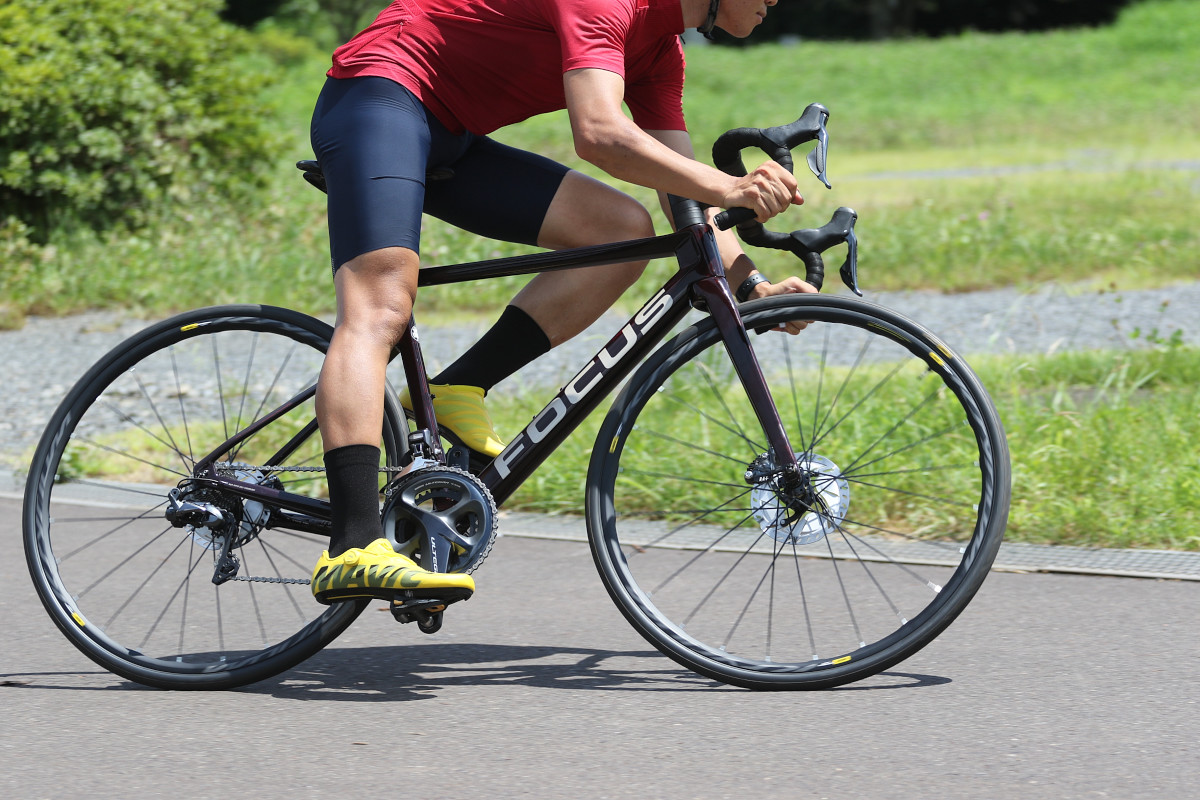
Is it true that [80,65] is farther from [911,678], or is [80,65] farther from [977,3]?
[977,3]

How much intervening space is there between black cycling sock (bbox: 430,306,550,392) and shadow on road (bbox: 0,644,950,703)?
65 centimetres

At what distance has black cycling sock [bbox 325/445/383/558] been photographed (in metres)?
3.31

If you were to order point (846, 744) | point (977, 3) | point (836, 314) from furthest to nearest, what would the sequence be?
point (977, 3) → point (836, 314) → point (846, 744)

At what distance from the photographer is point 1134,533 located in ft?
15.0

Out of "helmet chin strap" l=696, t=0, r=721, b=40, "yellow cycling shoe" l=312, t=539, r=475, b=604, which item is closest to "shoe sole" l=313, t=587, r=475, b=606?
"yellow cycling shoe" l=312, t=539, r=475, b=604

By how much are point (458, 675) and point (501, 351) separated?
77 centimetres

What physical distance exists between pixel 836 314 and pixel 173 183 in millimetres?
8424

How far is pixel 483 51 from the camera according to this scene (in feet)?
11.0

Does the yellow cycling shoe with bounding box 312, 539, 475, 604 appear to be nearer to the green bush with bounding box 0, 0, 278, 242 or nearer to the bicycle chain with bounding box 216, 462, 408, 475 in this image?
the bicycle chain with bounding box 216, 462, 408, 475

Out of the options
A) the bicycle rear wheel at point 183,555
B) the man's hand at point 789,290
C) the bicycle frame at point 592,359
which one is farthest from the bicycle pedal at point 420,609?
the man's hand at point 789,290

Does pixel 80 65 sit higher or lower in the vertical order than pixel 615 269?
higher

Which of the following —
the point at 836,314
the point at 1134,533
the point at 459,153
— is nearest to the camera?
the point at 836,314

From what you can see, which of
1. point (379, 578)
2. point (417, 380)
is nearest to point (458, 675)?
point (379, 578)

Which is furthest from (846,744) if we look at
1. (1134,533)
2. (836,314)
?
(1134,533)
